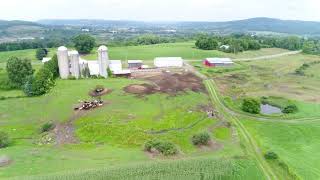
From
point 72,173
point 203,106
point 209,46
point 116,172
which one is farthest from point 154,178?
point 209,46

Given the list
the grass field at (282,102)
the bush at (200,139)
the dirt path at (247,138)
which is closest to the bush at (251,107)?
the grass field at (282,102)

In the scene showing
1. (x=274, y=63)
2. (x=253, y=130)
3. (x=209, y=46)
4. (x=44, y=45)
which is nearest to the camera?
(x=253, y=130)

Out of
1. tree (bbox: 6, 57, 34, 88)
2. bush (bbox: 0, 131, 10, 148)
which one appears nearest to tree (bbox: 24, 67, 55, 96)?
tree (bbox: 6, 57, 34, 88)

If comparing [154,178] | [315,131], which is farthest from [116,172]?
[315,131]

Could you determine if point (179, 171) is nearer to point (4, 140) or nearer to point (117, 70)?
point (4, 140)

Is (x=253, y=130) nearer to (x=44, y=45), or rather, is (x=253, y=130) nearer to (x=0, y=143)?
(x=0, y=143)

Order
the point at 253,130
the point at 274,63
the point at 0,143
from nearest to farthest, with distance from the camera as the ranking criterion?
1. the point at 0,143
2. the point at 253,130
3. the point at 274,63

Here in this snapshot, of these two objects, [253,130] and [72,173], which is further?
[253,130]
